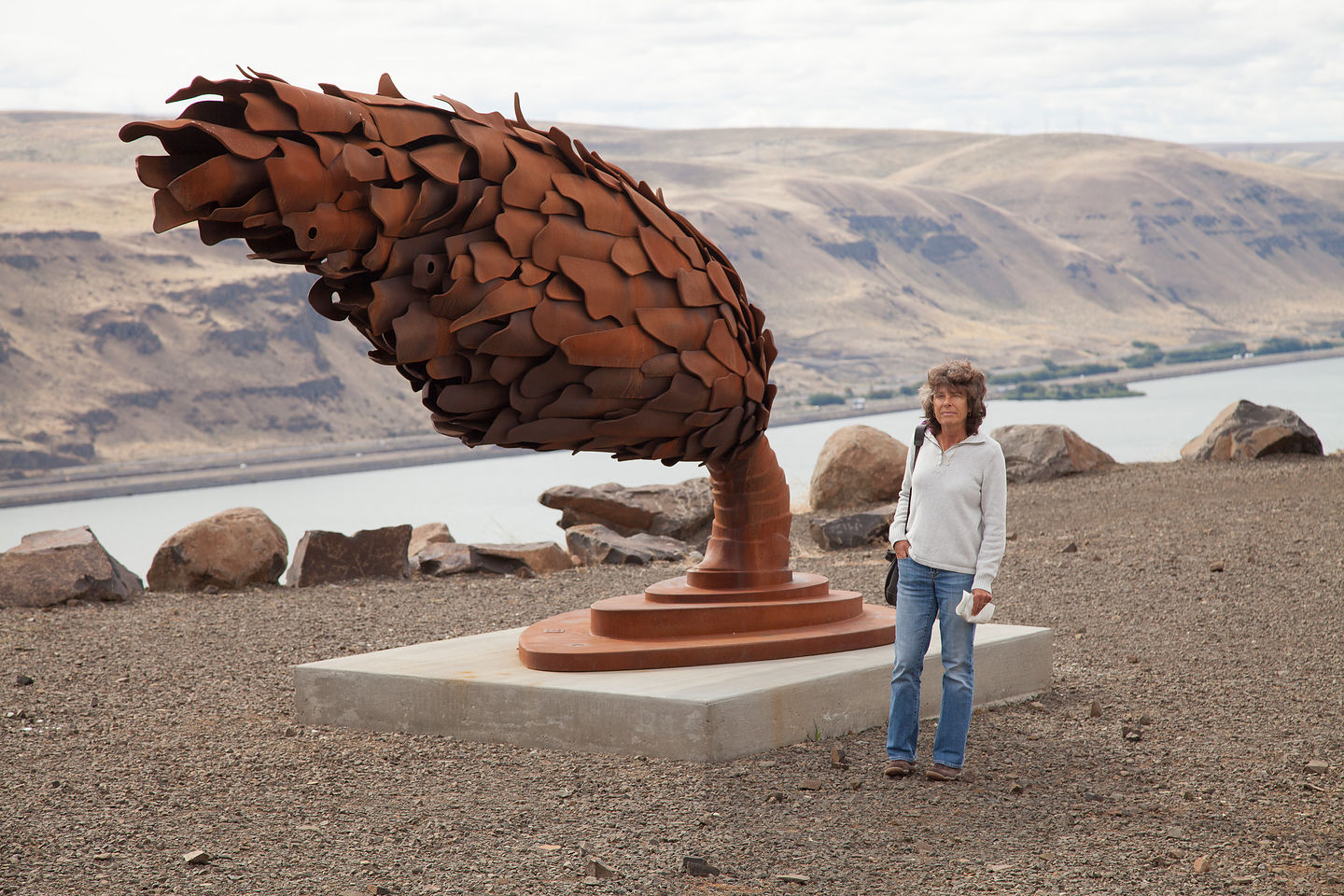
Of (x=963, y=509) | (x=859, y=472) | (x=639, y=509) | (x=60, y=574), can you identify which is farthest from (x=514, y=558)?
(x=963, y=509)

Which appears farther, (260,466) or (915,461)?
(260,466)

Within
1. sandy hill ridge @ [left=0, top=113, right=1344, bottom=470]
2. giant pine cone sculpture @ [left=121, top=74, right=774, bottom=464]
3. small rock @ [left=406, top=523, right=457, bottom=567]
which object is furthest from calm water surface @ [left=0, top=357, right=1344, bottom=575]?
sandy hill ridge @ [left=0, top=113, right=1344, bottom=470]

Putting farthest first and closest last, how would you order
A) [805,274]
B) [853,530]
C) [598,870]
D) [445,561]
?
[805,274], [853,530], [445,561], [598,870]

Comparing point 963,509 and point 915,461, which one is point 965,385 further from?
point 963,509

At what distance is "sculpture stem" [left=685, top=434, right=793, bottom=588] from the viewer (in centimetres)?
589

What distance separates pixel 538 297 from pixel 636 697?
173 centimetres

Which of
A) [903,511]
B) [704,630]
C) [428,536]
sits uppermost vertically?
[903,511]

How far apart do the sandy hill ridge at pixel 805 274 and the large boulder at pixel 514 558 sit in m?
15.1

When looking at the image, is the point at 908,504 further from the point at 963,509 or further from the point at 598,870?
the point at 598,870

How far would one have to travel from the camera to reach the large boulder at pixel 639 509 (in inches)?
471

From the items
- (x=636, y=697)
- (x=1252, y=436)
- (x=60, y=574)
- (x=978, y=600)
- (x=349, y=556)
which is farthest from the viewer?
(x=1252, y=436)

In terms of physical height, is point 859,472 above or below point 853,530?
above

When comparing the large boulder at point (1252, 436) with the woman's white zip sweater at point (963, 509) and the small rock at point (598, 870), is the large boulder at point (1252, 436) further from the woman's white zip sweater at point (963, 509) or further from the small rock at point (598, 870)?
the small rock at point (598, 870)

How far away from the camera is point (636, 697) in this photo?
490 centimetres
